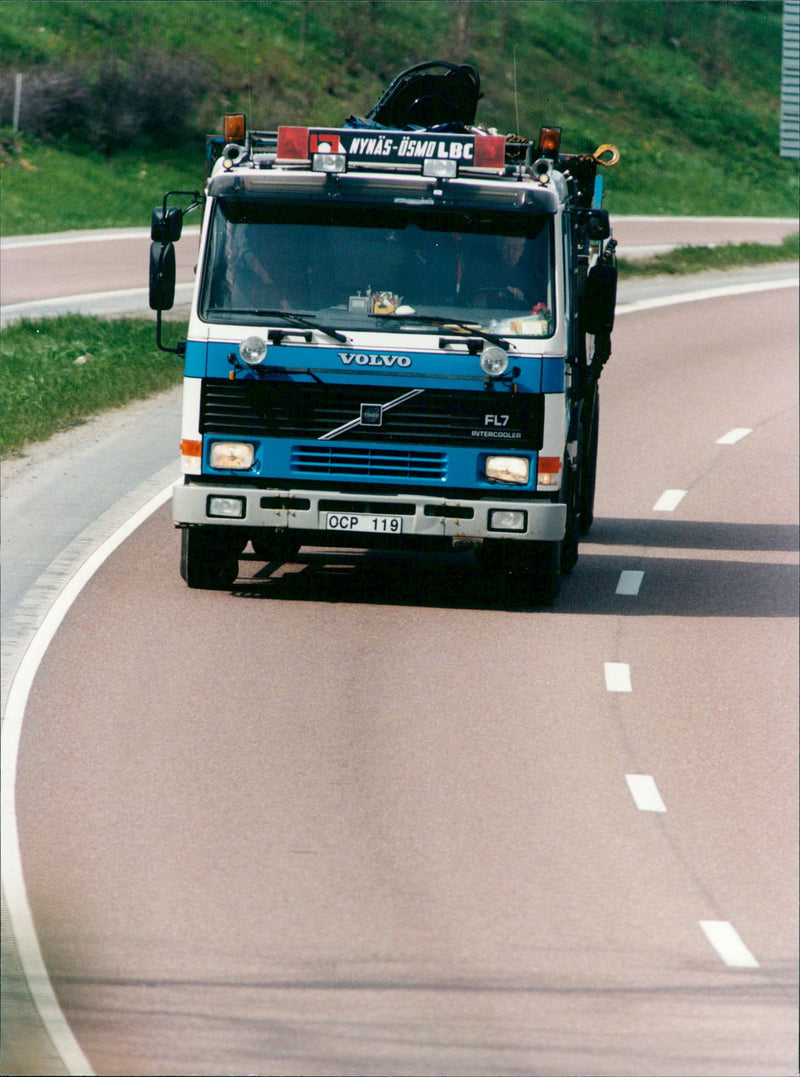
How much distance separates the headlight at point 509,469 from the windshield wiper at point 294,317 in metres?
1.32

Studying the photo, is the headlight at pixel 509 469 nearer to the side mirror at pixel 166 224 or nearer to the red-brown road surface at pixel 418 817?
the red-brown road surface at pixel 418 817

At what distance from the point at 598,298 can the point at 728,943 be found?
6549 mm

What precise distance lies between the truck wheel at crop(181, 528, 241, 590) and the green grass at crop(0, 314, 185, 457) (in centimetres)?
562

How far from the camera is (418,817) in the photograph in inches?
396

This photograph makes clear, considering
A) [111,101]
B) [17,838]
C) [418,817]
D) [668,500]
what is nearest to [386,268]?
[418,817]

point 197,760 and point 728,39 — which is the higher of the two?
point 728,39

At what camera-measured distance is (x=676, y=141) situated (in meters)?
68.4

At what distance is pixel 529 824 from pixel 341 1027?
2.64 metres

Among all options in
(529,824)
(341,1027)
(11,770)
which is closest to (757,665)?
(529,824)

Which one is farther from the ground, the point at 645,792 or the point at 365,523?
the point at 365,523

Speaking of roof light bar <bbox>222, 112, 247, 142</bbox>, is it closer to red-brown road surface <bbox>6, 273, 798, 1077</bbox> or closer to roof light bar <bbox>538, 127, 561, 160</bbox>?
roof light bar <bbox>538, 127, 561, 160</bbox>

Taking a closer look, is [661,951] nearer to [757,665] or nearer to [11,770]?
[11,770]

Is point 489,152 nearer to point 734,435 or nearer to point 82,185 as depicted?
point 734,435

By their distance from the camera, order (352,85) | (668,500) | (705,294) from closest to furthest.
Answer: (668,500) → (705,294) → (352,85)
